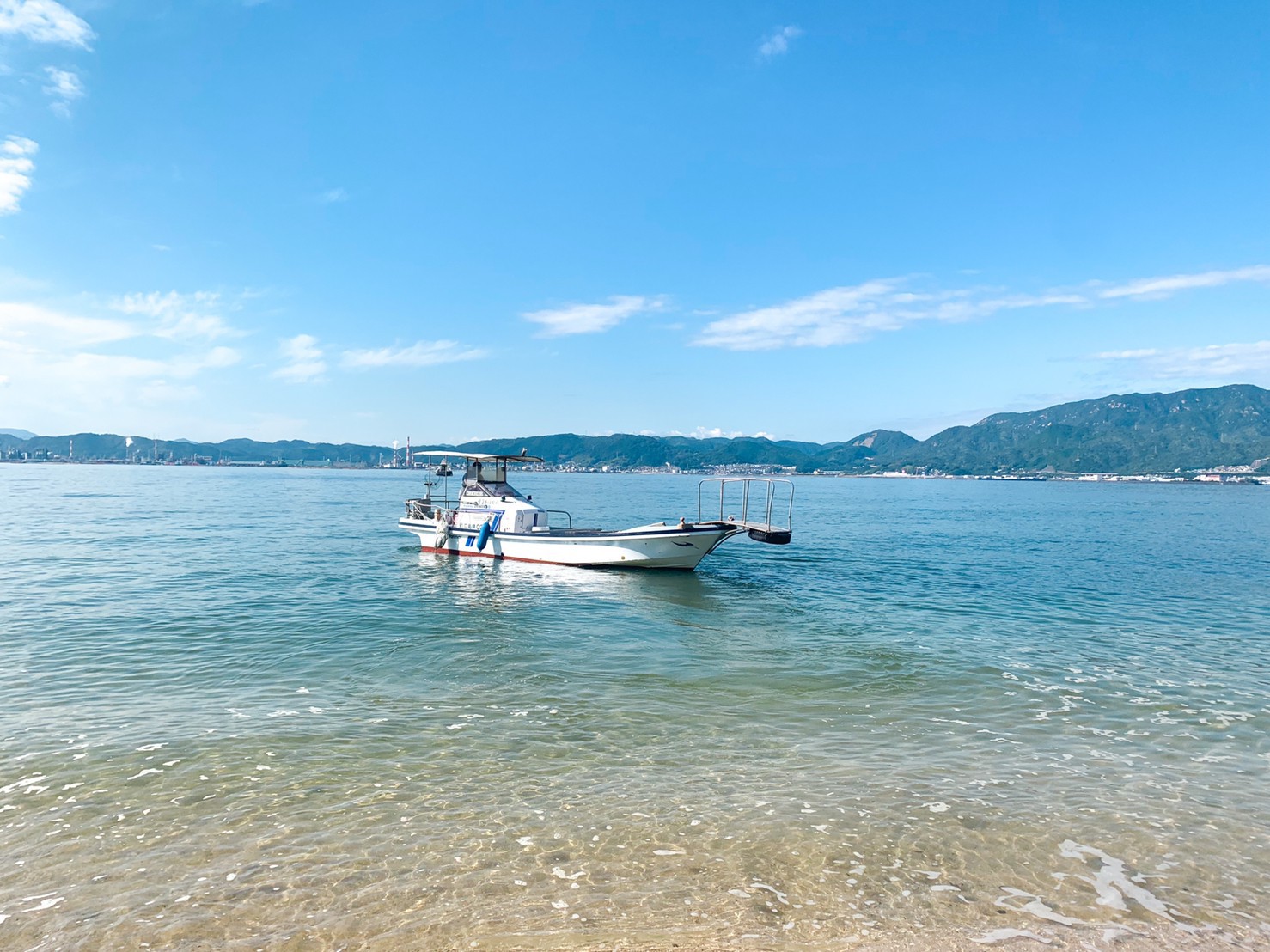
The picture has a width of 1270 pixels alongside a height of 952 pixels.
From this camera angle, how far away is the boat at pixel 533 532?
112 feet

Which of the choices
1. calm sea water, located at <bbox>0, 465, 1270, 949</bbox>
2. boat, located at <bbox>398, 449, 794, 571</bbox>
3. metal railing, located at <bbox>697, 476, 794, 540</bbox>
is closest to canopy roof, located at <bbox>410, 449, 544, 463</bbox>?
boat, located at <bbox>398, 449, 794, 571</bbox>

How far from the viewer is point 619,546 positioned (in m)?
34.8

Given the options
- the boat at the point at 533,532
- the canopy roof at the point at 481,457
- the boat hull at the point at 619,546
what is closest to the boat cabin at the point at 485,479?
the boat at the point at 533,532

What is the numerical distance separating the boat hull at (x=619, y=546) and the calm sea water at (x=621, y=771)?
6.50m

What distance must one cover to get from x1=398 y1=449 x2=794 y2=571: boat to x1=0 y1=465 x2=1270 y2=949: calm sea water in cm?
656

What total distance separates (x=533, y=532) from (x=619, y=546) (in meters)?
6.23

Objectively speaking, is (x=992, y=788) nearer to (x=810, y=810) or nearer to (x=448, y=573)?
(x=810, y=810)

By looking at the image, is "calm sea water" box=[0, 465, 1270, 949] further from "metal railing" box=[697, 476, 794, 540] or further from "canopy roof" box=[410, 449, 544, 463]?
"canopy roof" box=[410, 449, 544, 463]

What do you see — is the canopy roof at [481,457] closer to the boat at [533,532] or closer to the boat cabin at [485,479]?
→ the boat at [533,532]

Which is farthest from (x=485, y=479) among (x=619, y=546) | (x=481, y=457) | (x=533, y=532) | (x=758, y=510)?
(x=758, y=510)

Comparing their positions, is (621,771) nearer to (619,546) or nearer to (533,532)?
(619,546)

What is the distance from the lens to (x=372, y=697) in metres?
15.1

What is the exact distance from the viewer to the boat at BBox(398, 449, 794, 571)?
112ft

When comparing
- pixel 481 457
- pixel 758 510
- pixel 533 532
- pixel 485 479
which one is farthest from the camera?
pixel 758 510
